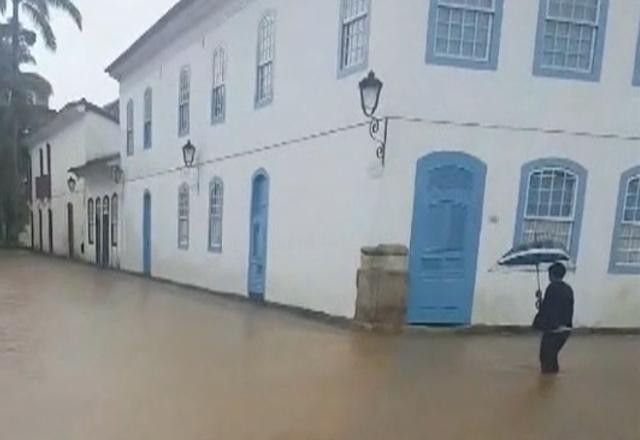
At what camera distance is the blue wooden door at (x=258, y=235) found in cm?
1274

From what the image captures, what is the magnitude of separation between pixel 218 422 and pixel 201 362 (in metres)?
2.17

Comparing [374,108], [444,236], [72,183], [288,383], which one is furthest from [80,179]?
[288,383]

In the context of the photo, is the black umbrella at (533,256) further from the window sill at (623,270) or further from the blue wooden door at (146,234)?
the blue wooden door at (146,234)

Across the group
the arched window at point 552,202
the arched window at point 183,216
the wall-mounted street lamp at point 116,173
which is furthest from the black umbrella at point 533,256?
the wall-mounted street lamp at point 116,173

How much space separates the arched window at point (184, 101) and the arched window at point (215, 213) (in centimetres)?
257

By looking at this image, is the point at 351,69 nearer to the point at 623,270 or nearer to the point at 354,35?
the point at 354,35

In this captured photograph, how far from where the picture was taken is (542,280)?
10.1 metres

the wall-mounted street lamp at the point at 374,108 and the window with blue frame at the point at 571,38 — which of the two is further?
the window with blue frame at the point at 571,38

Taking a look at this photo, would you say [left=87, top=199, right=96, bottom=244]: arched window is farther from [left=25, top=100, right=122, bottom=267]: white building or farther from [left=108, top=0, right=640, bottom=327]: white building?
[left=108, top=0, right=640, bottom=327]: white building

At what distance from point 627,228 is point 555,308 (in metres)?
4.27

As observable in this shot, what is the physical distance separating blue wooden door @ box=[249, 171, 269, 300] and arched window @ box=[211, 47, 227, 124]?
8.86 ft

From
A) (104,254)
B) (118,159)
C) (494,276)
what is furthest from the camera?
(104,254)

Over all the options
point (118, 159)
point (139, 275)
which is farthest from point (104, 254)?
point (139, 275)

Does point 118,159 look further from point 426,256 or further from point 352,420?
point 352,420
